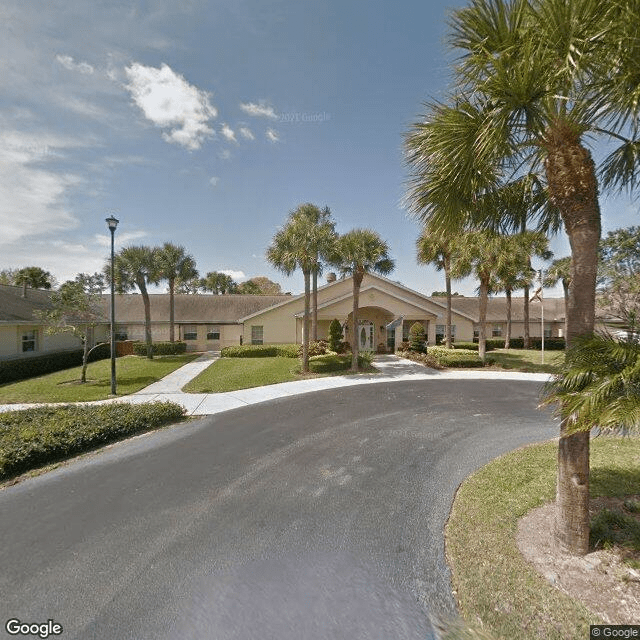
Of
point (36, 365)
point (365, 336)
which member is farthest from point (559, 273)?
point (36, 365)

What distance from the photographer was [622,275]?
4535 mm

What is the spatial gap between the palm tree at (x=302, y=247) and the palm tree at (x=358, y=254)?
1.05m

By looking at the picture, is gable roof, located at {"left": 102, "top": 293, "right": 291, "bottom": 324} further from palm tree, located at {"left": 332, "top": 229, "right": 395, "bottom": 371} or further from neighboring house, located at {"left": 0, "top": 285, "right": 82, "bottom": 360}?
palm tree, located at {"left": 332, "top": 229, "right": 395, "bottom": 371}

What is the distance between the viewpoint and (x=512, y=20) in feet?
11.2

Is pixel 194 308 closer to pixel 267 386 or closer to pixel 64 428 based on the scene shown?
pixel 267 386

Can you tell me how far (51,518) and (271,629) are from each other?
4142 mm

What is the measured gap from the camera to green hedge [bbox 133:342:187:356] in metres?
25.8

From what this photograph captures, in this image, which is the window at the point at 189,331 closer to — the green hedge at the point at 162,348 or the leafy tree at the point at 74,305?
the green hedge at the point at 162,348

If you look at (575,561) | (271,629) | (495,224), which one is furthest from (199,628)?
(495,224)

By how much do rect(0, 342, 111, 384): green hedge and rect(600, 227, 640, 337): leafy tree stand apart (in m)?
22.2

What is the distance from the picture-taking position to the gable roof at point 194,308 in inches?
1268

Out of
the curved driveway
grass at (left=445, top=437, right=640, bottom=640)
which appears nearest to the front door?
the curved driveway

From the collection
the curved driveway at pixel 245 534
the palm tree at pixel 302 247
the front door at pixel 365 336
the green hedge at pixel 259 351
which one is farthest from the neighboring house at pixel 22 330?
the front door at pixel 365 336

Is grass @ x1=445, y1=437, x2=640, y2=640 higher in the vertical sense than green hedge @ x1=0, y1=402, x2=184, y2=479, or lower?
lower
